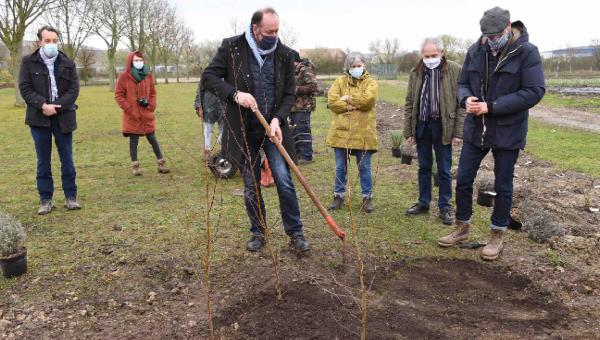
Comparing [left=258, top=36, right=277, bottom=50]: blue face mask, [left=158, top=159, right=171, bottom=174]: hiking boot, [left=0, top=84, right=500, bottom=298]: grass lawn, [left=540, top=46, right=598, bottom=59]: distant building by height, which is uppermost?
[left=540, top=46, right=598, bottom=59]: distant building

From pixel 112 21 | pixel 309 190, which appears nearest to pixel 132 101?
pixel 309 190

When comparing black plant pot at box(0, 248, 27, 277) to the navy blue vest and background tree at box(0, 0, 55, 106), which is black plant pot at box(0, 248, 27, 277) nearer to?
the navy blue vest

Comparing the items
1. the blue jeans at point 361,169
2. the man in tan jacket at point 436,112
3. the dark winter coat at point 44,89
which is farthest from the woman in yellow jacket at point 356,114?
the dark winter coat at point 44,89

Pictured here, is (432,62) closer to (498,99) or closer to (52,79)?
(498,99)

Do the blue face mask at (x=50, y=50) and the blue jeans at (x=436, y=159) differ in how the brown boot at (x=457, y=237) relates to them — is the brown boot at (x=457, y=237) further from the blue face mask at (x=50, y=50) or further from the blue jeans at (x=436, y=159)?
the blue face mask at (x=50, y=50)

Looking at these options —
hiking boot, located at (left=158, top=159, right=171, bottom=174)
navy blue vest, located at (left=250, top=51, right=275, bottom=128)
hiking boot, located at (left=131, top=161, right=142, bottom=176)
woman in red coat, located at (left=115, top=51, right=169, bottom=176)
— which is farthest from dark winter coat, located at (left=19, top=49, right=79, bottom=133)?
navy blue vest, located at (left=250, top=51, right=275, bottom=128)

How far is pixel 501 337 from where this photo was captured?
3066 mm

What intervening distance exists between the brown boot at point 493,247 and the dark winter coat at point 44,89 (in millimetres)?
4474

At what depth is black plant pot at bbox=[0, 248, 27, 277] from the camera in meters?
3.86

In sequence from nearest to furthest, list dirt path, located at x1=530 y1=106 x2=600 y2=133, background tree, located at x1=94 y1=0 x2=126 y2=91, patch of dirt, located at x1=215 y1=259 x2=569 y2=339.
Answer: patch of dirt, located at x1=215 y1=259 x2=569 y2=339 < dirt path, located at x1=530 y1=106 x2=600 y2=133 < background tree, located at x1=94 y1=0 x2=126 y2=91

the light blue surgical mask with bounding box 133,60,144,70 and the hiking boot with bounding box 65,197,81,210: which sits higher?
the light blue surgical mask with bounding box 133,60,144,70

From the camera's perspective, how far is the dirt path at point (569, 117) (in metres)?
12.8

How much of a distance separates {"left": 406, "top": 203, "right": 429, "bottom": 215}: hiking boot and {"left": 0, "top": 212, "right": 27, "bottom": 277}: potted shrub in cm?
378

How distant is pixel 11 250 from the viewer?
3.92m
